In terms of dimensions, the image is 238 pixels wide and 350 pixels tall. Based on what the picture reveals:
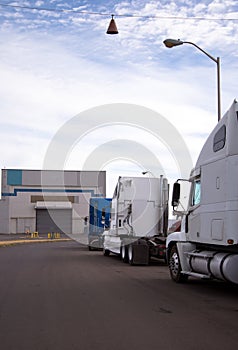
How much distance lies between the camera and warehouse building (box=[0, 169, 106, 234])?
80.8m

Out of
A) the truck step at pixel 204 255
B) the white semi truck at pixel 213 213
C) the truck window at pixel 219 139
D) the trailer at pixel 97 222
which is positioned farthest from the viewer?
the trailer at pixel 97 222

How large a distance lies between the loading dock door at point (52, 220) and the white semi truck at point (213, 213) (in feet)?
217

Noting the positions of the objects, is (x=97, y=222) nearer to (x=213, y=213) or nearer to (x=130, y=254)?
(x=130, y=254)

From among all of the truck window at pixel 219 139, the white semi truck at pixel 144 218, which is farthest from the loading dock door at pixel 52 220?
the truck window at pixel 219 139

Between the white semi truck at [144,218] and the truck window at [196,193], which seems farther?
the white semi truck at [144,218]

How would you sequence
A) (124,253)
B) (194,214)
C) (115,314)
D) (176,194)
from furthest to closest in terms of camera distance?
(124,253) → (176,194) → (194,214) → (115,314)

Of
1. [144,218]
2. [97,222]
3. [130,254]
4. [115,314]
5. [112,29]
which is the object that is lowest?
[130,254]

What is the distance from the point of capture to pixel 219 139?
12.6 meters

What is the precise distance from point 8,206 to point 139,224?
195 ft

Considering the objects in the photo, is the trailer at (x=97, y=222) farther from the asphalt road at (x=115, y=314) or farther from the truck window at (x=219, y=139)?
the truck window at (x=219, y=139)

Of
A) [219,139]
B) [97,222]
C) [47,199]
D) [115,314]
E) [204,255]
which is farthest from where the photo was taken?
[47,199]

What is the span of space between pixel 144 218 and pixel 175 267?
791 centimetres

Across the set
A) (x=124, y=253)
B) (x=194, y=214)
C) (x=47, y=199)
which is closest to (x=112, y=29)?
(x=194, y=214)

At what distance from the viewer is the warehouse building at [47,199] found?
80.8m
